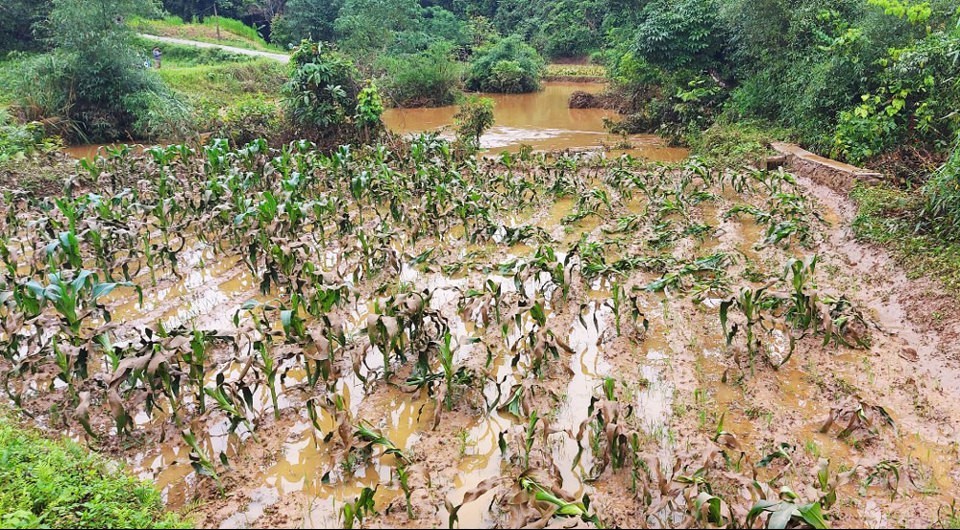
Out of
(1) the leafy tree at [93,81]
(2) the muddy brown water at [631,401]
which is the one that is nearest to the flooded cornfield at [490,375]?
(2) the muddy brown water at [631,401]

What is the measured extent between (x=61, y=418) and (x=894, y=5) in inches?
484

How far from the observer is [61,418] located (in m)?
4.08

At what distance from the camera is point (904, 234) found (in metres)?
6.63

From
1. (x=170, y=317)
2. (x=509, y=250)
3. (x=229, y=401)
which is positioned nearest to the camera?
(x=229, y=401)

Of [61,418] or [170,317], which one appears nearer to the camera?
[61,418]

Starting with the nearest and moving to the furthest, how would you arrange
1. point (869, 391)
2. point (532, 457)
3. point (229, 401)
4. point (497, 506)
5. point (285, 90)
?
point (497, 506)
point (532, 457)
point (229, 401)
point (869, 391)
point (285, 90)

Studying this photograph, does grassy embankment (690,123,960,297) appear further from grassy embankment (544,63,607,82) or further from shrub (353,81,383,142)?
grassy embankment (544,63,607,82)

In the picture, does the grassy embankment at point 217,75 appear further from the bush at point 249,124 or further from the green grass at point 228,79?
the bush at point 249,124

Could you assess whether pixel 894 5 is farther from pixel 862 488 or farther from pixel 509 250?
pixel 862 488

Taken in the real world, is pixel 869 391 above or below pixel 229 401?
above

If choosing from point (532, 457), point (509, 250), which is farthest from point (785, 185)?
point (532, 457)

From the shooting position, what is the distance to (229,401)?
13.0ft

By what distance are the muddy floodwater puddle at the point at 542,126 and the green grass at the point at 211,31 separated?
15182 mm

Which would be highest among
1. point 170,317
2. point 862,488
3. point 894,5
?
point 894,5
